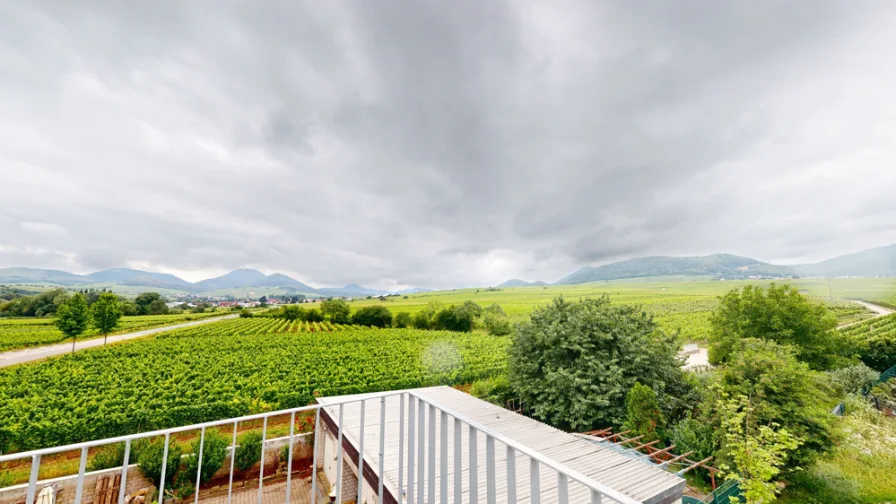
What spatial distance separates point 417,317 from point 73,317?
27.8 m

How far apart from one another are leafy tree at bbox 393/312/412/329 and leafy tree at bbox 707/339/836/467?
1360 inches

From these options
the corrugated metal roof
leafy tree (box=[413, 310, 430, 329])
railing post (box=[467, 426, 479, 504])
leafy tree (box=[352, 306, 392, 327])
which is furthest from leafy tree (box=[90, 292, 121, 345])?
railing post (box=[467, 426, 479, 504])

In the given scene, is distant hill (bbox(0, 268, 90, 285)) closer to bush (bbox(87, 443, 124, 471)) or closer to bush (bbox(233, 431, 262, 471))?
bush (bbox(87, 443, 124, 471))

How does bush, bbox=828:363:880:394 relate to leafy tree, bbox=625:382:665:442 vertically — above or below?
below

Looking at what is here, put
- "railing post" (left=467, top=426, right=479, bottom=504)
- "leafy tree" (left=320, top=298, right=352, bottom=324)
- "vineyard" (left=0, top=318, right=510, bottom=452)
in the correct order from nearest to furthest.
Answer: "railing post" (left=467, top=426, right=479, bottom=504) < "vineyard" (left=0, top=318, right=510, bottom=452) < "leafy tree" (left=320, top=298, right=352, bottom=324)

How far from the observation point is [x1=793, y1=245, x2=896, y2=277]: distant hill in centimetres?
2608

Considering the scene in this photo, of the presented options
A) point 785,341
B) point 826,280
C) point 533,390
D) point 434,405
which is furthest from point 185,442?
point 826,280

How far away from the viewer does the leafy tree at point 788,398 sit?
7.16 meters

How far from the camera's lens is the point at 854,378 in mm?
15055

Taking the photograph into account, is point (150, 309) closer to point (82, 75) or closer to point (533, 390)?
point (82, 75)

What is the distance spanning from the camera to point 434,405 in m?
2.28

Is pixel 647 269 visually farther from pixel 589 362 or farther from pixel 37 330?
pixel 37 330

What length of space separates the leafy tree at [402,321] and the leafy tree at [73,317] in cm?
2608

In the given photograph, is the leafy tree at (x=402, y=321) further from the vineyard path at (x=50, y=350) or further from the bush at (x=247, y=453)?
the bush at (x=247, y=453)
